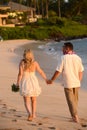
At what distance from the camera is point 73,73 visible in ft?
27.7

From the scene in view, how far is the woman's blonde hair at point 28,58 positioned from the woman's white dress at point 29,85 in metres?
0.16

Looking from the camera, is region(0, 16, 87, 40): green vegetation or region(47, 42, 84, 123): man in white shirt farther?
region(0, 16, 87, 40): green vegetation

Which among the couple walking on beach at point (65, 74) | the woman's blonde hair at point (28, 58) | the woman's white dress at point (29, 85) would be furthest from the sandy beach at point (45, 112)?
the woman's blonde hair at point (28, 58)

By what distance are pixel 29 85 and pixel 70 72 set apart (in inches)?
29.0

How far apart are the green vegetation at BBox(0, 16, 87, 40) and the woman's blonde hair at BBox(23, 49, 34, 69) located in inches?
2356

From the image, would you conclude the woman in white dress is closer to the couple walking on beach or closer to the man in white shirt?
the couple walking on beach

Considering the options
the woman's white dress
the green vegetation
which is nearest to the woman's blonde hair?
the woman's white dress

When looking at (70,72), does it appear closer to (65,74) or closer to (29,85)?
(65,74)

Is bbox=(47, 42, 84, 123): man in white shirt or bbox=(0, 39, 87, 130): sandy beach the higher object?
bbox=(47, 42, 84, 123): man in white shirt

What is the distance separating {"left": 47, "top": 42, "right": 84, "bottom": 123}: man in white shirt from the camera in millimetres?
8367

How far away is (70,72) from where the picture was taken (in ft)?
27.7

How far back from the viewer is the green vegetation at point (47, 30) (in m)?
69.1

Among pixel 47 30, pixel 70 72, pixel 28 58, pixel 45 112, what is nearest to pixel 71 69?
pixel 70 72

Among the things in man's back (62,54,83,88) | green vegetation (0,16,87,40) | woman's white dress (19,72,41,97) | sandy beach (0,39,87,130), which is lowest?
green vegetation (0,16,87,40)
